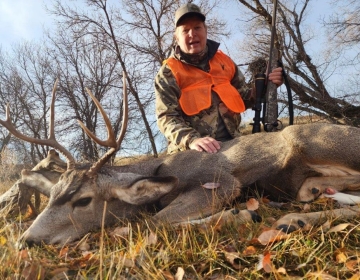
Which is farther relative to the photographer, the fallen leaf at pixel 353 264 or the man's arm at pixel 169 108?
the man's arm at pixel 169 108

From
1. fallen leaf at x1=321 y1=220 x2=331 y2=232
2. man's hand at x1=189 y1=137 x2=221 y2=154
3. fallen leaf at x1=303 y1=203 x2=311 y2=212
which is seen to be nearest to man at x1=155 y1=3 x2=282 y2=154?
man's hand at x1=189 y1=137 x2=221 y2=154

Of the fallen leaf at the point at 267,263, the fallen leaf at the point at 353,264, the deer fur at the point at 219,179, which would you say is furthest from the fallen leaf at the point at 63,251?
the fallen leaf at the point at 353,264

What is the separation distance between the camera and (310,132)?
13.0 ft

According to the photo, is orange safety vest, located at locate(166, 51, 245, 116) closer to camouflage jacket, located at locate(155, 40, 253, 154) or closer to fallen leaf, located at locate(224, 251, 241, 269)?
camouflage jacket, located at locate(155, 40, 253, 154)

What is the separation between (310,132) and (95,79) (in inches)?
635

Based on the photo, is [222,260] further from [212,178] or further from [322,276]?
[212,178]

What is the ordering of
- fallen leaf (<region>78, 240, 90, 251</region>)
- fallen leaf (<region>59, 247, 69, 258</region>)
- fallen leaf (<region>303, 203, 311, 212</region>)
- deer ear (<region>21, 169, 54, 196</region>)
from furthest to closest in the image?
deer ear (<region>21, 169, 54, 196</region>)
fallen leaf (<region>303, 203, 311, 212</region>)
fallen leaf (<region>78, 240, 90, 251</region>)
fallen leaf (<region>59, 247, 69, 258</region>)

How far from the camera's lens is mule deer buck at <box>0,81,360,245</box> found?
144 inches

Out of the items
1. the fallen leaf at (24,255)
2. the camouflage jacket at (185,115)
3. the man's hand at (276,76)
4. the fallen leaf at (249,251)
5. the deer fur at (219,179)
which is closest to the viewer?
the fallen leaf at (249,251)

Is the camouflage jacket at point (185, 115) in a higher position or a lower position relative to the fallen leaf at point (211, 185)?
higher

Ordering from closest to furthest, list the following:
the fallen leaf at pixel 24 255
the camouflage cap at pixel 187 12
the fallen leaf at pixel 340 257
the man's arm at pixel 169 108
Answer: the fallen leaf at pixel 340 257 < the fallen leaf at pixel 24 255 < the man's arm at pixel 169 108 < the camouflage cap at pixel 187 12

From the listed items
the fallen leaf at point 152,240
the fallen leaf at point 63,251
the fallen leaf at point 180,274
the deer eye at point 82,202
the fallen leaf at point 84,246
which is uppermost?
the deer eye at point 82,202

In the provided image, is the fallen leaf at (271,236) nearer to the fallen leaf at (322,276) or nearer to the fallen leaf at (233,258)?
the fallen leaf at (233,258)

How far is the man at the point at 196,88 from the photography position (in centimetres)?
516
